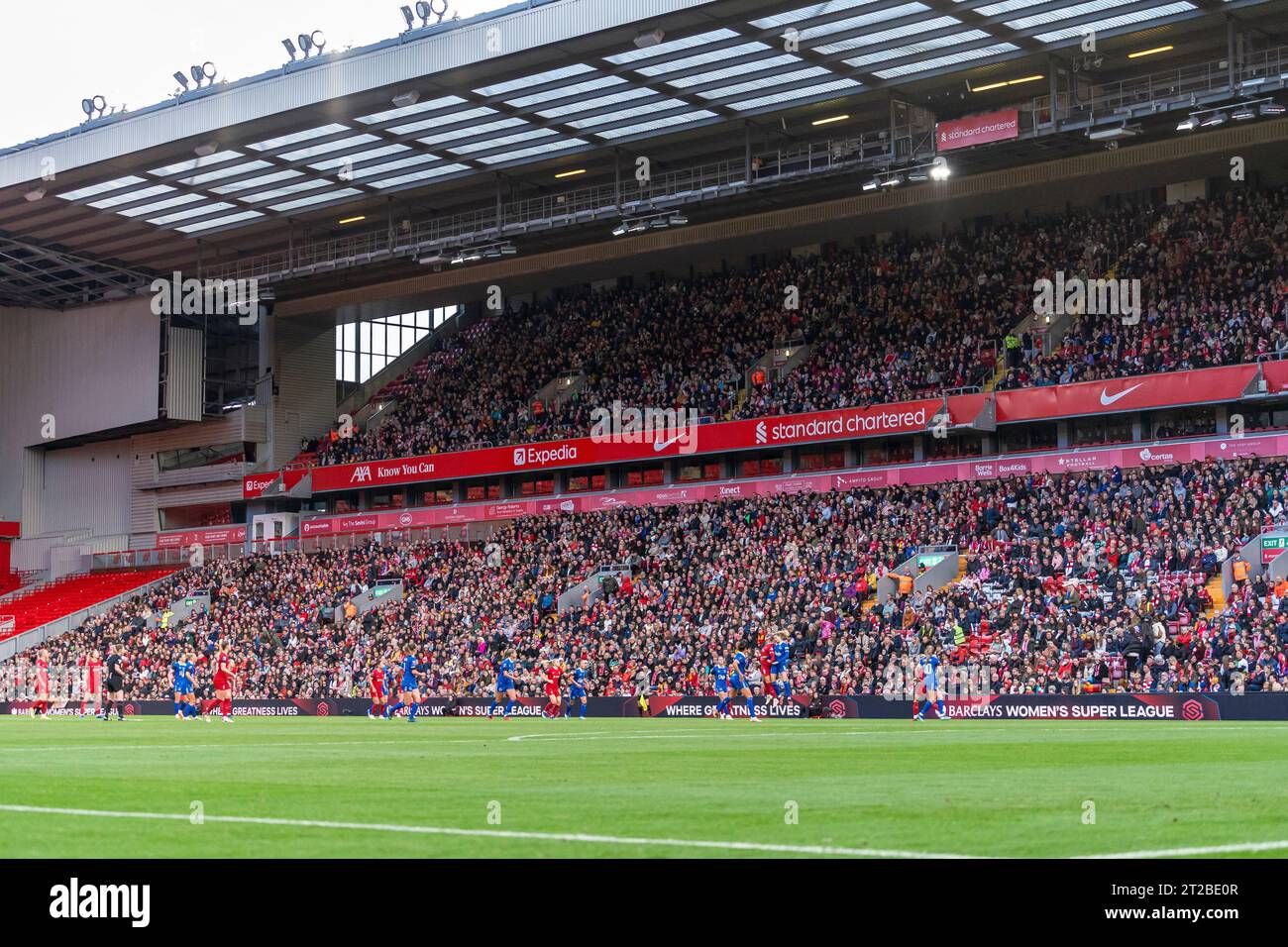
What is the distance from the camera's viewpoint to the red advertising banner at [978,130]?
4612 centimetres

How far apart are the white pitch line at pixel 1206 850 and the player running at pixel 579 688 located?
3284 cm

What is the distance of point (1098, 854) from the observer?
8.46 metres

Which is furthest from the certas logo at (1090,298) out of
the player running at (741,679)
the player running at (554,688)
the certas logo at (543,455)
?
the player running at (554,688)

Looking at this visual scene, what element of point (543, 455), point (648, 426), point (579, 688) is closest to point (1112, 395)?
point (648, 426)

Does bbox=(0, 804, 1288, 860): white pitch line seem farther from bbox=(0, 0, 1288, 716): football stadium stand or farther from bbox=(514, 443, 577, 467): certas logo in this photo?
bbox=(514, 443, 577, 467): certas logo

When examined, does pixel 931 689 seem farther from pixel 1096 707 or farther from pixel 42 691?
pixel 42 691

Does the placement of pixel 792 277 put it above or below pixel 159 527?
above

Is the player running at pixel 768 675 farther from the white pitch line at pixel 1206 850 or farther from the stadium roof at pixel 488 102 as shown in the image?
the white pitch line at pixel 1206 850

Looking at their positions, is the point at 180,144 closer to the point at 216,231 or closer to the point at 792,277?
the point at 216,231

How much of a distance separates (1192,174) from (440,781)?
142 feet

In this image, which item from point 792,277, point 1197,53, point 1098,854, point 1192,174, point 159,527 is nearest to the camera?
point 1098,854

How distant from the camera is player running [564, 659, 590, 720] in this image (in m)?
41.5

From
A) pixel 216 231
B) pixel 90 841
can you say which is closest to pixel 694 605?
pixel 216 231
